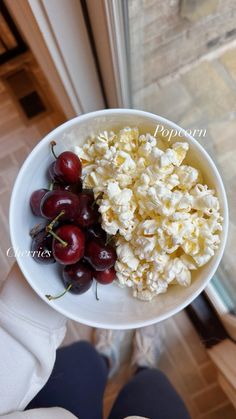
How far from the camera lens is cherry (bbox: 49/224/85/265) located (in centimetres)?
56

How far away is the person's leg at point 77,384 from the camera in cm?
86

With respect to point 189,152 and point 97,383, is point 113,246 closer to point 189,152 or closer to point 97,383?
point 189,152

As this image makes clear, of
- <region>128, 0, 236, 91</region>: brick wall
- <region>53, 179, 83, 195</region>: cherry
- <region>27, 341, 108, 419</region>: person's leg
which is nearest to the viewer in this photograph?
<region>128, 0, 236, 91</region>: brick wall

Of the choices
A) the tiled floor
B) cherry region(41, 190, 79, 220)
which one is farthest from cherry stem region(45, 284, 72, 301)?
the tiled floor

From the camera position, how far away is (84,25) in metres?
0.74

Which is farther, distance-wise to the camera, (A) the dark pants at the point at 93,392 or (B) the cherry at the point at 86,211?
(A) the dark pants at the point at 93,392

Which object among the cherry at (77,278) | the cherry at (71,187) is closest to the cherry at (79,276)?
the cherry at (77,278)

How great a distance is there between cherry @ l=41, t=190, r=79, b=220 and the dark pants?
1.62 feet

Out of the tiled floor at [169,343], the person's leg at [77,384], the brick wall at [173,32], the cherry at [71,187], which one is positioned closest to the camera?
the brick wall at [173,32]

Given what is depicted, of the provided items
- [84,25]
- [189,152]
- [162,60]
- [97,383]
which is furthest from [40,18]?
[97,383]

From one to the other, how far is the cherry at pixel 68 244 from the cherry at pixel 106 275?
0.05 m

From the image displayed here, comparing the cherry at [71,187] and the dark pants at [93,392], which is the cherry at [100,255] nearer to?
the cherry at [71,187]

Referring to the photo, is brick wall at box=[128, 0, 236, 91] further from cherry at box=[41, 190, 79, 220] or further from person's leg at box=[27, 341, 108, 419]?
person's leg at box=[27, 341, 108, 419]

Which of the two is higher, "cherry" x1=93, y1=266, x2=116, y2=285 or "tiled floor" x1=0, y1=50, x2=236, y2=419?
"cherry" x1=93, y1=266, x2=116, y2=285
